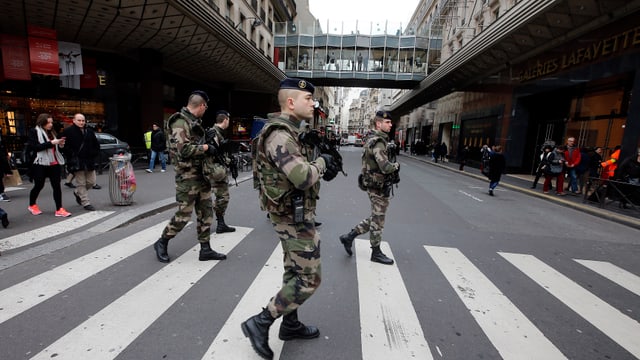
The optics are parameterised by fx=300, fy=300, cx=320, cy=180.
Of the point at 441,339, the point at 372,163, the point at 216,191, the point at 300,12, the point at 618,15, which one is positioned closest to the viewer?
the point at 441,339

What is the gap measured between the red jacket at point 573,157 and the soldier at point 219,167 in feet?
39.5

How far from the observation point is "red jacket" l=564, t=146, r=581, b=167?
1080cm

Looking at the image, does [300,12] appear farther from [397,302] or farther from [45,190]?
[397,302]

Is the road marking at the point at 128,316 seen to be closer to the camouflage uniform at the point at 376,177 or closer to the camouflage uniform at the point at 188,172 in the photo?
the camouflage uniform at the point at 188,172

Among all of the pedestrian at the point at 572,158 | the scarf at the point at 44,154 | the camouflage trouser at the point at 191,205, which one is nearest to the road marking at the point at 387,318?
the camouflage trouser at the point at 191,205

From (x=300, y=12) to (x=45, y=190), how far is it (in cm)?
5387

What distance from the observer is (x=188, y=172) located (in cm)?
386

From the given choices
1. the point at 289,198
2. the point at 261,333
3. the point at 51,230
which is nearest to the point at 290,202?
the point at 289,198

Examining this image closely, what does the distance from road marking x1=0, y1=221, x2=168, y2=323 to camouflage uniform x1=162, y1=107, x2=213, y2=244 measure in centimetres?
80

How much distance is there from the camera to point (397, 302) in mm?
3193

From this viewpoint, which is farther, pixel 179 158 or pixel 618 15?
pixel 618 15

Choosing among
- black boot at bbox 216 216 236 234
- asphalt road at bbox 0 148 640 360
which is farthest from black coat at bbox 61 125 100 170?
black boot at bbox 216 216 236 234

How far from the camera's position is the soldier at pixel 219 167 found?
4.00 metres

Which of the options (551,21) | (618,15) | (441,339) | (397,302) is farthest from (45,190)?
(618,15)
